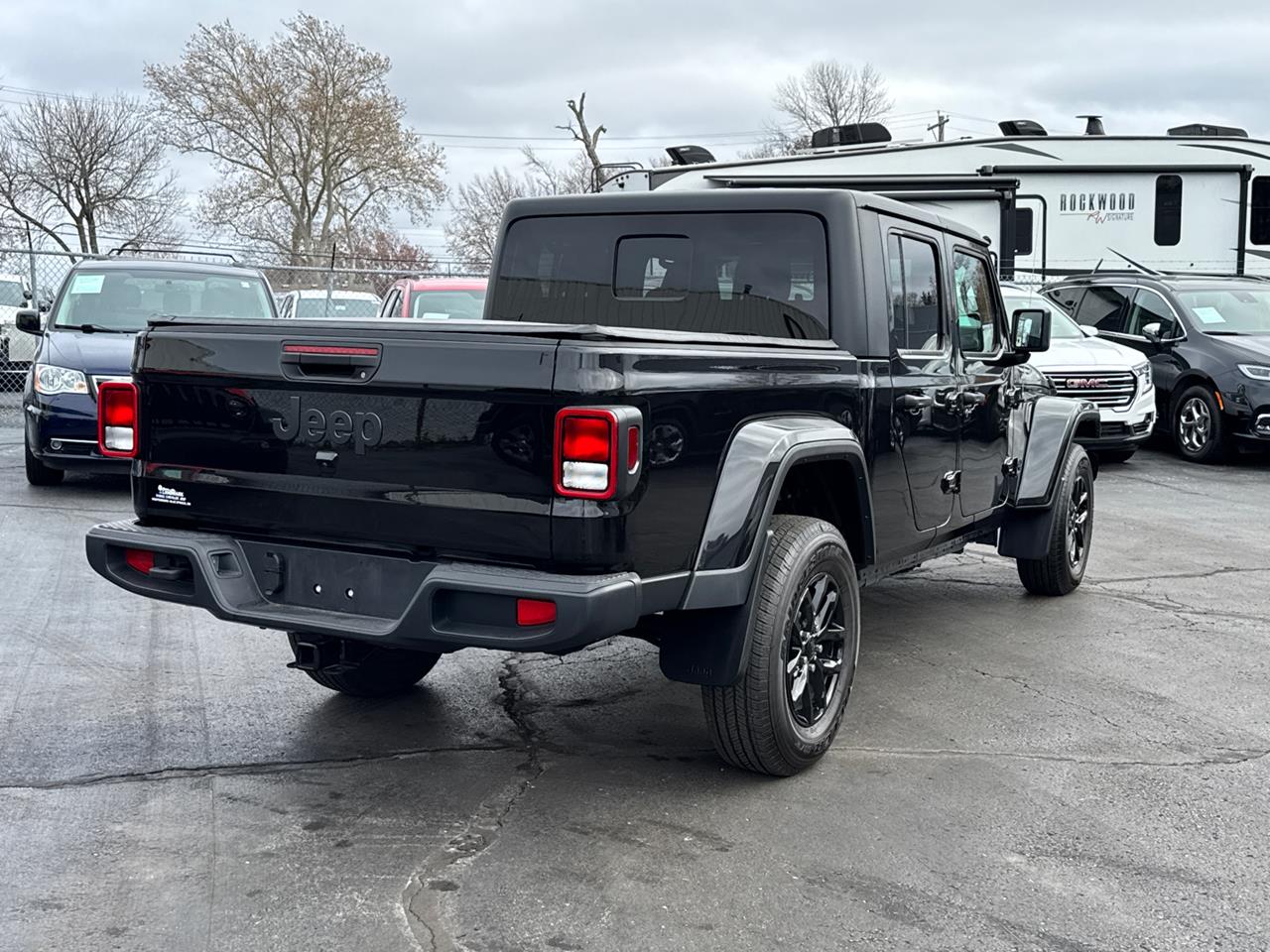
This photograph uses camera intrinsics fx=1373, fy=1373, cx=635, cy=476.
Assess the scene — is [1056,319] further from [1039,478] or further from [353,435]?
[353,435]

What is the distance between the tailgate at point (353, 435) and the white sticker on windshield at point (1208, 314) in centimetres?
1220

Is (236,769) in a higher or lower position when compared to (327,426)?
lower

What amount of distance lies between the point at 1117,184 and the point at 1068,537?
36.8ft

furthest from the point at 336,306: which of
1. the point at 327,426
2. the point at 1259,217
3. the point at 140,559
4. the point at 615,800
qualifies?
the point at 615,800

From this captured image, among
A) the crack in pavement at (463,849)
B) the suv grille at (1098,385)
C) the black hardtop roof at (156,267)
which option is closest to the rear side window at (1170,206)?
the suv grille at (1098,385)

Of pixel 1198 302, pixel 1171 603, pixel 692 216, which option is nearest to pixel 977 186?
pixel 1198 302

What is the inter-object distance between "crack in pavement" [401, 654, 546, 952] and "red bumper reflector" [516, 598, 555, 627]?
27.7 inches

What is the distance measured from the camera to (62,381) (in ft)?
33.5

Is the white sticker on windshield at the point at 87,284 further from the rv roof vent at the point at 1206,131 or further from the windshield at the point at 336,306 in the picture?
the rv roof vent at the point at 1206,131

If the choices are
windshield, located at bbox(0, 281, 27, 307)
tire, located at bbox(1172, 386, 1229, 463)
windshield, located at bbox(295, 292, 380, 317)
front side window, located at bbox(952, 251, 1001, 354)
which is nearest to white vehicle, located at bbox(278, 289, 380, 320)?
windshield, located at bbox(295, 292, 380, 317)

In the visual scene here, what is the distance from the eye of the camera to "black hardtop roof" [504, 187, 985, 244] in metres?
5.00

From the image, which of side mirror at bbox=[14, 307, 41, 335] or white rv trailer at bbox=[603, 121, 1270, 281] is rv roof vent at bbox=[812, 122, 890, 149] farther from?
side mirror at bbox=[14, 307, 41, 335]

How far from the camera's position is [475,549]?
379 cm

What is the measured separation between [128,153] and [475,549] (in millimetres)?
42060
